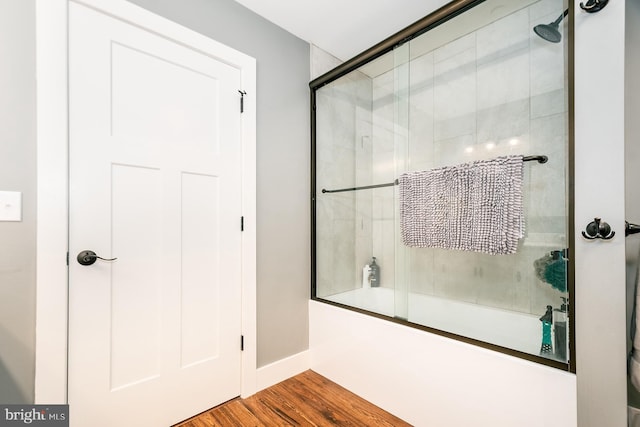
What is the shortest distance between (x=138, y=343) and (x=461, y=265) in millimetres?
1789

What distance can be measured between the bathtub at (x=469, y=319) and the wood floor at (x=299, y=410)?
0.53 m

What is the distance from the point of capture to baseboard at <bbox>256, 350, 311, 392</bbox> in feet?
6.17

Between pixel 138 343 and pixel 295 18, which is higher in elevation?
pixel 295 18

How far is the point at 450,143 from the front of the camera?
1707 millimetres

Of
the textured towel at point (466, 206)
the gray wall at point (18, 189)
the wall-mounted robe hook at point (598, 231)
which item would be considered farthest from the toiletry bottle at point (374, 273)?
the gray wall at point (18, 189)

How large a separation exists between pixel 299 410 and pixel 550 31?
219cm

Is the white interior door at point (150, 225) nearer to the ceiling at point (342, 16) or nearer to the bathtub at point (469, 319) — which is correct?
the ceiling at point (342, 16)

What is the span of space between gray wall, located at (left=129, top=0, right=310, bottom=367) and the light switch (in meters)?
1.08

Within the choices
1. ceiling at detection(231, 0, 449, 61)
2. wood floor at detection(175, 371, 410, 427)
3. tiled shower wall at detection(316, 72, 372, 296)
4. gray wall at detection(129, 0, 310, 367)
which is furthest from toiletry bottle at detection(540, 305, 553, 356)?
ceiling at detection(231, 0, 449, 61)

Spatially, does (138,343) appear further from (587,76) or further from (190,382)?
(587,76)

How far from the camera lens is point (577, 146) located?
3.49 ft

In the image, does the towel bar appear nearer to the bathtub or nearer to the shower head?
the shower head

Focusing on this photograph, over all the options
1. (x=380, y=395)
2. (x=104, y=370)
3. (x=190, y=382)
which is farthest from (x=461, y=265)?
(x=104, y=370)

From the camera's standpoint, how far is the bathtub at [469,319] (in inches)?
50.8
